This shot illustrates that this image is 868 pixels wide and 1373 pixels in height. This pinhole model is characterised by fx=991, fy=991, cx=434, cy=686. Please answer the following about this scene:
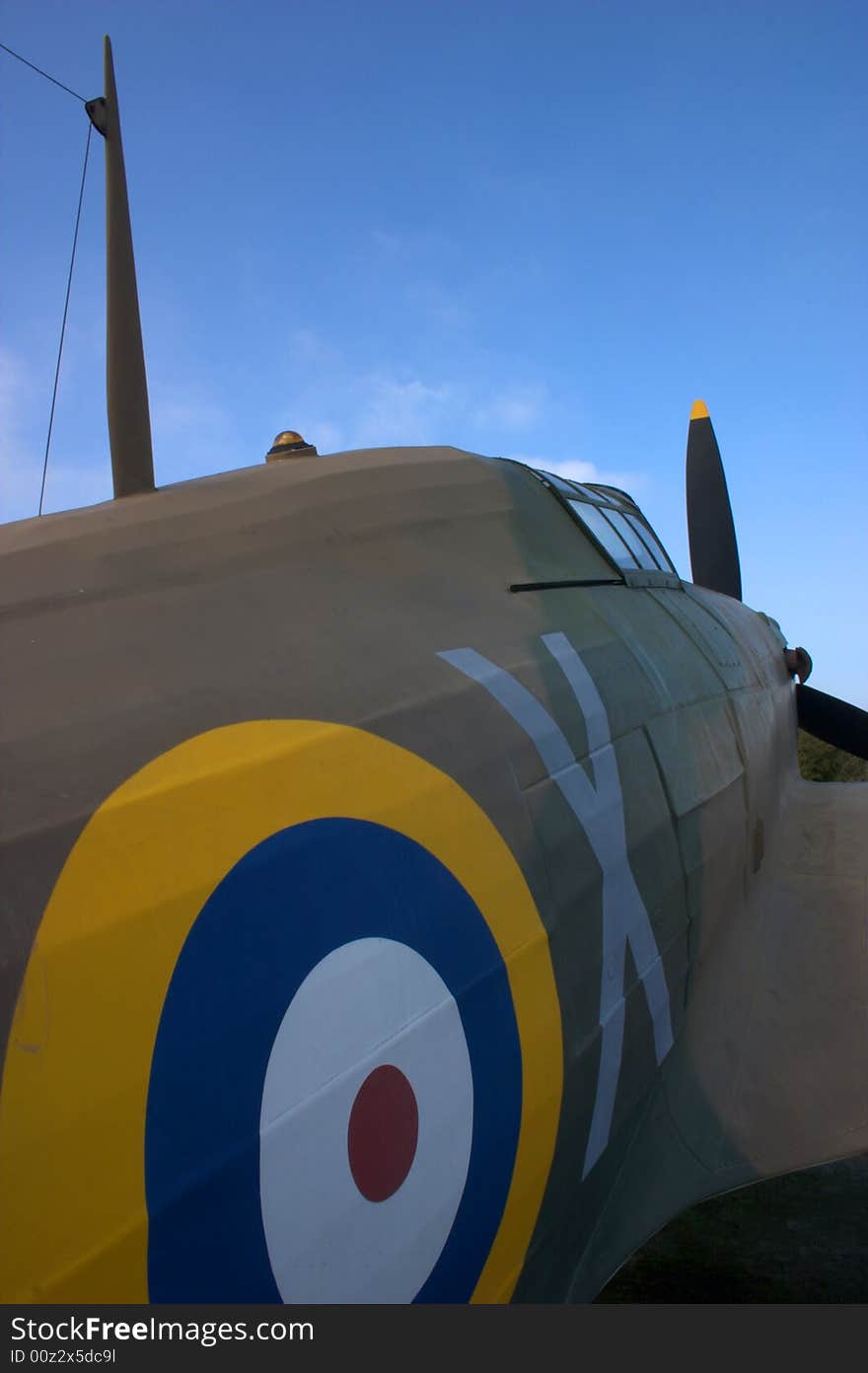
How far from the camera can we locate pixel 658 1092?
11.1 ft

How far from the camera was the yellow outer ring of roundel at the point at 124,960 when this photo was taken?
135cm

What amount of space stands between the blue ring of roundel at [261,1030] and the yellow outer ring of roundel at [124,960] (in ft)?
0.12

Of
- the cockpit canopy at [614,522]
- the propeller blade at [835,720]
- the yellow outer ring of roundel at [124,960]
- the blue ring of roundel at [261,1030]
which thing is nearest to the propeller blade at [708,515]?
the propeller blade at [835,720]

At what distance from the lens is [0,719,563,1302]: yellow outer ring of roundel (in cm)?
135

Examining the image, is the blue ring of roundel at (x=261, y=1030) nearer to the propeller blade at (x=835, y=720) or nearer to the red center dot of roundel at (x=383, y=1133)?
the red center dot of roundel at (x=383, y=1133)

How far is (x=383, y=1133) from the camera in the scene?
1.85m

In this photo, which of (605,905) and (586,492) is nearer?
(605,905)

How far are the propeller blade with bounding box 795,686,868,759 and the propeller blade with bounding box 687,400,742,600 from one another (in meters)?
2.19

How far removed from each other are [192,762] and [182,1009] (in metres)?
0.44

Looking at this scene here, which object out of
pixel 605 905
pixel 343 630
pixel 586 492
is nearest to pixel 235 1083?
pixel 343 630

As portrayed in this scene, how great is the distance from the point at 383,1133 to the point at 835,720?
9510mm

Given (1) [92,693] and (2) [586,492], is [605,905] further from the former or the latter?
(2) [586,492]

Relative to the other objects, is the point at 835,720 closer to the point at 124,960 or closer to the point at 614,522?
the point at 614,522

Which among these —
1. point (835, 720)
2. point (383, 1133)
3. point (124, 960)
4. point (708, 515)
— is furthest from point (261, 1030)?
point (708, 515)
